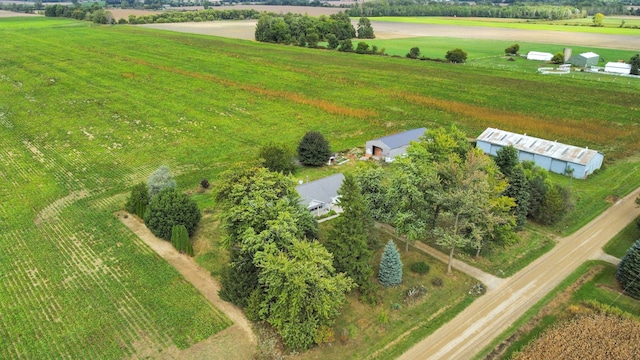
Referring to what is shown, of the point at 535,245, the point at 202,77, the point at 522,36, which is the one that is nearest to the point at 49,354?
the point at 535,245

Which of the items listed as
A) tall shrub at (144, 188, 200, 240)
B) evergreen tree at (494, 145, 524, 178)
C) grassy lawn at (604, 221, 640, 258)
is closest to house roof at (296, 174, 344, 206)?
tall shrub at (144, 188, 200, 240)

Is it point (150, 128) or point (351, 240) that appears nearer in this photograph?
point (351, 240)

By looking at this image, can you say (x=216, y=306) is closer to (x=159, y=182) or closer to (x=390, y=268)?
(x=390, y=268)

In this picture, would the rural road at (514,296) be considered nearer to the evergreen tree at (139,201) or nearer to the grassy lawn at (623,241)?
the grassy lawn at (623,241)

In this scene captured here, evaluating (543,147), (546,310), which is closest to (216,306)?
(546,310)

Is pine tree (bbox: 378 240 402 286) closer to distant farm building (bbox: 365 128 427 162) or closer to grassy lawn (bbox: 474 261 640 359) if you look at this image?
grassy lawn (bbox: 474 261 640 359)
